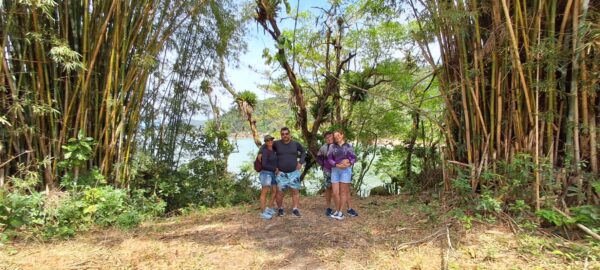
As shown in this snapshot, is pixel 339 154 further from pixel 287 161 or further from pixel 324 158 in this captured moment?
pixel 287 161

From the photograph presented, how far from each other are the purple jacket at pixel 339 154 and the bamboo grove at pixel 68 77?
7.04 feet

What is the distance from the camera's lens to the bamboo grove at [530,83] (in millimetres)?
2736

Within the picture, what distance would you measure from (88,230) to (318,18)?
4573mm

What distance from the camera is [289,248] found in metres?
2.89

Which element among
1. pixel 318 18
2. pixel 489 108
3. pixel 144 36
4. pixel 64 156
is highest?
pixel 318 18

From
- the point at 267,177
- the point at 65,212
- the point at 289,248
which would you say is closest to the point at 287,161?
the point at 267,177

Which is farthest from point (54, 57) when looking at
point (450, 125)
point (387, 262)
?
point (450, 125)

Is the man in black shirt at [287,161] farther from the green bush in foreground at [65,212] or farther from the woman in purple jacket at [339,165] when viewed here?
the green bush in foreground at [65,212]

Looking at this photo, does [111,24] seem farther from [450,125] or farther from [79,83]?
[450,125]

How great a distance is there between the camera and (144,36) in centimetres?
401

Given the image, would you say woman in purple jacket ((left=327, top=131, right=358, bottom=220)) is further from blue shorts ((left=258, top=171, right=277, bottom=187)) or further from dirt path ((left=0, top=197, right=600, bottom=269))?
blue shorts ((left=258, top=171, right=277, bottom=187))

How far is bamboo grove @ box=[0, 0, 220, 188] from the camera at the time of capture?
3215mm

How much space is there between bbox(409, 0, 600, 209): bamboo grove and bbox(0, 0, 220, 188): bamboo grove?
10.00ft

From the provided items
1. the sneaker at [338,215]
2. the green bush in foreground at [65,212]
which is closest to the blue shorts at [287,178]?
the sneaker at [338,215]
